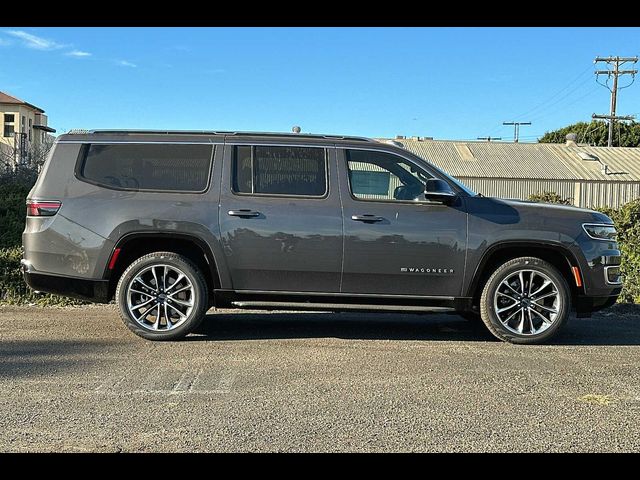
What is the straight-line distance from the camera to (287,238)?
20.0 ft

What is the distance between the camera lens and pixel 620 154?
45.9 m

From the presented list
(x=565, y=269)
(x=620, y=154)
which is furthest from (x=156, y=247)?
(x=620, y=154)

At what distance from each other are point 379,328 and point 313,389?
240cm

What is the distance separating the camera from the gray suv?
6125mm

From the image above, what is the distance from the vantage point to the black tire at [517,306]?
6.20 m

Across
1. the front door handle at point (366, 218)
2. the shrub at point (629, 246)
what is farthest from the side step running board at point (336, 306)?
the shrub at point (629, 246)

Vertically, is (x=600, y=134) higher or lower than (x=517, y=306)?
higher

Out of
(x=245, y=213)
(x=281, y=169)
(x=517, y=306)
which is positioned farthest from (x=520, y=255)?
(x=245, y=213)

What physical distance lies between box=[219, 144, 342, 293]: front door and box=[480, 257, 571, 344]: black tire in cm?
146

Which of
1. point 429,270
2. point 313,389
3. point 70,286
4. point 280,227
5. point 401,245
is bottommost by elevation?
point 313,389

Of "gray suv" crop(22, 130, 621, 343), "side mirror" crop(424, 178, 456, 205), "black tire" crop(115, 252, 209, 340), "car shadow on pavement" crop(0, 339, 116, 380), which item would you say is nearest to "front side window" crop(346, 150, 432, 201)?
"gray suv" crop(22, 130, 621, 343)

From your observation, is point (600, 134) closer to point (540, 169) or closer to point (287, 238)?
point (540, 169)

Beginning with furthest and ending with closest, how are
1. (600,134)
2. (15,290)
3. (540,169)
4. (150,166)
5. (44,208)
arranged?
(600,134), (540,169), (15,290), (150,166), (44,208)

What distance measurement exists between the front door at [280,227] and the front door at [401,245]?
0.50 ft
